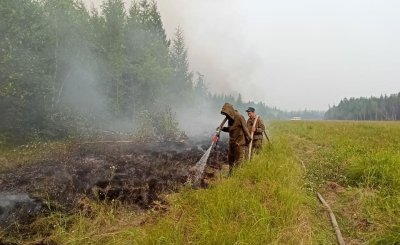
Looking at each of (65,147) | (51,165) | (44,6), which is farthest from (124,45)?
(51,165)

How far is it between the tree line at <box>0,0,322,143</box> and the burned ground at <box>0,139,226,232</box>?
5.44 m

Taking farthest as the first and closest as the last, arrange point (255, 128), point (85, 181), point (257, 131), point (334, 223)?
point (257, 131)
point (255, 128)
point (85, 181)
point (334, 223)

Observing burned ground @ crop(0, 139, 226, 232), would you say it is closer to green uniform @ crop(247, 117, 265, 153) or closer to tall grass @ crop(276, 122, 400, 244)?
green uniform @ crop(247, 117, 265, 153)

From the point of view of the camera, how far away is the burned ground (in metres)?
7.18

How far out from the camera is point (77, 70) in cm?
2409

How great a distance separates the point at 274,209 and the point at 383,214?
6.60ft

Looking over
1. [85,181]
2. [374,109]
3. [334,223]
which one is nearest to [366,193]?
[334,223]

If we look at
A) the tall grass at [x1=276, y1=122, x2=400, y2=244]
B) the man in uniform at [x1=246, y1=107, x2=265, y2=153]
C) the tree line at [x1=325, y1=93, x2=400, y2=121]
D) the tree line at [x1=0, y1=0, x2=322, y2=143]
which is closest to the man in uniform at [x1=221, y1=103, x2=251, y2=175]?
the tall grass at [x1=276, y1=122, x2=400, y2=244]

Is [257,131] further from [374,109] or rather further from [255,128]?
[374,109]

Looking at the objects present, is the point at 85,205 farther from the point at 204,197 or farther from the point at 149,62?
the point at 149,62

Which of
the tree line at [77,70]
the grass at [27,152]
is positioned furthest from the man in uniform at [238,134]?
the tree line at [77,70]

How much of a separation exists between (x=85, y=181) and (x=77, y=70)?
16.7 metres

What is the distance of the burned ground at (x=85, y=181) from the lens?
7.18 metres

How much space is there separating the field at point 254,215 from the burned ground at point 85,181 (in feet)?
1.62
